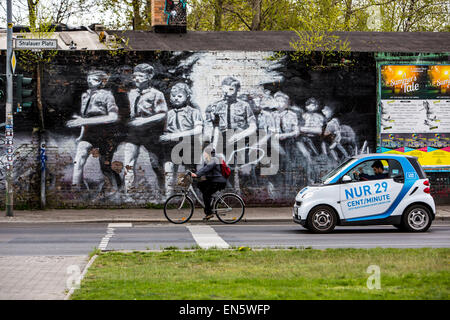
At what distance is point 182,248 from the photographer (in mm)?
11914

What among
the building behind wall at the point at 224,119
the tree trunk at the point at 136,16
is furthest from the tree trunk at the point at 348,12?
the building behind wall at the point at 224,119

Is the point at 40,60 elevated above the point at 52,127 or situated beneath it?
elevated above

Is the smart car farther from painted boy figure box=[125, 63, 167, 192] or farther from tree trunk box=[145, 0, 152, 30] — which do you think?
tree trunk box=[145, 0, 152, 30]

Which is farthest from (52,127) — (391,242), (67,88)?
(391,242)

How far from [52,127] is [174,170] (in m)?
3.89

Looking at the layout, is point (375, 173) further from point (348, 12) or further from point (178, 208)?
point (348, 12)

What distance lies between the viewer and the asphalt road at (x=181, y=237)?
12422mm

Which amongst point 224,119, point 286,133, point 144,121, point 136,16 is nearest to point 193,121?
point 224,119

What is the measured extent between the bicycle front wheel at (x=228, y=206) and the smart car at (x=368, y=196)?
2.44m

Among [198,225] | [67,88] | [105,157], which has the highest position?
[67,88]

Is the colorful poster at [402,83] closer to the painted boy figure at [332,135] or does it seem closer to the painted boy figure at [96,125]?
the painted boy figure at [332,135]

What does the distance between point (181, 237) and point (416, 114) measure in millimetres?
10783
